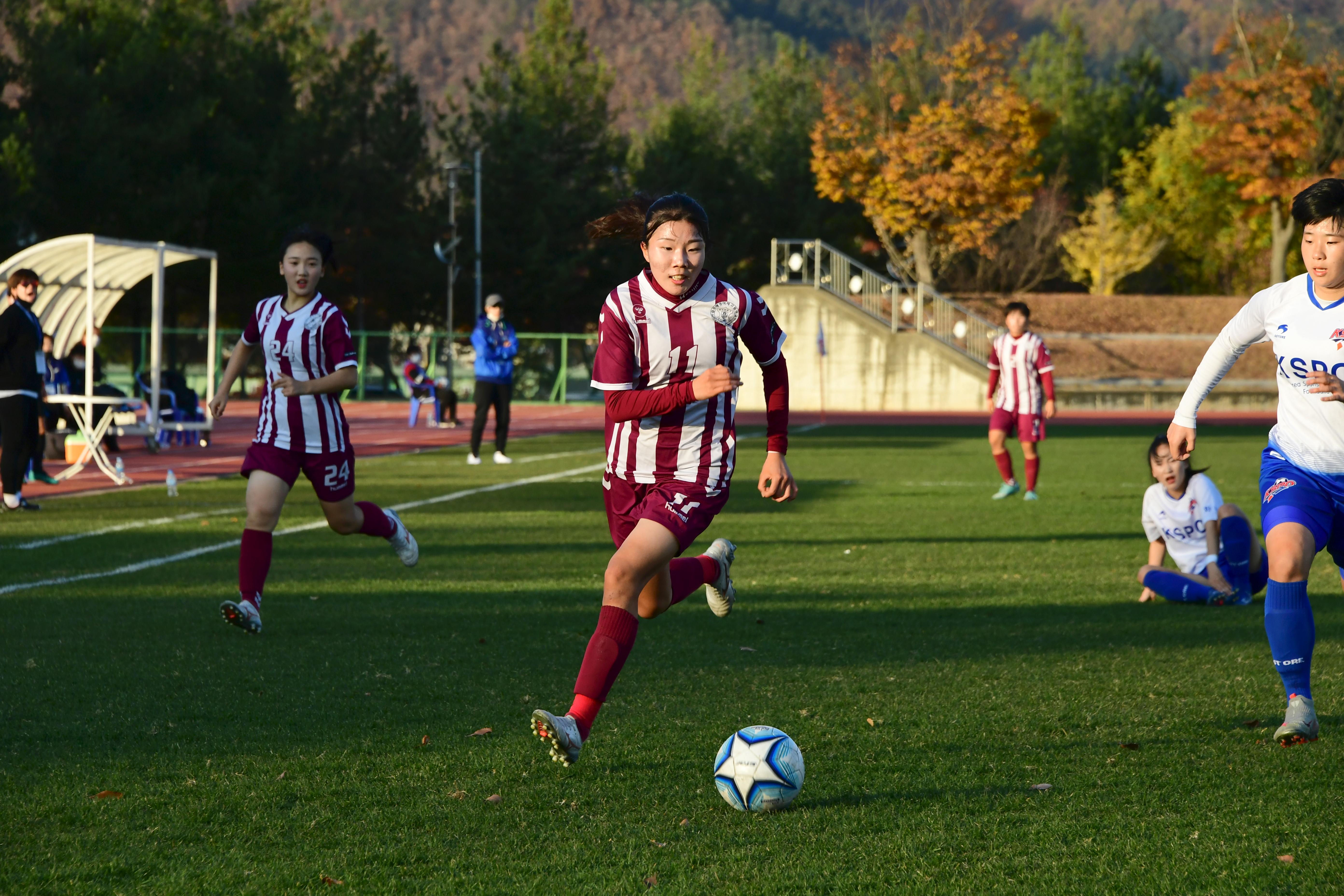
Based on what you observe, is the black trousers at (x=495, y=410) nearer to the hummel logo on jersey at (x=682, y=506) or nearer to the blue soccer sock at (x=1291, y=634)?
the hummel logo on jersey at (x=682, y=506)

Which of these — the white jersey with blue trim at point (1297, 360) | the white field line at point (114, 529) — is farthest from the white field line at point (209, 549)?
the white jersey with blue trim at point (1297, 360)

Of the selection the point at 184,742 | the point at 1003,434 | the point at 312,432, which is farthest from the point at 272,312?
the point at 1003,434

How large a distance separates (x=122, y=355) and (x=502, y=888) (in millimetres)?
52514

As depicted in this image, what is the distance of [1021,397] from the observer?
14.4m

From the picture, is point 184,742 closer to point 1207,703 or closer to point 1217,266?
point 1207,703

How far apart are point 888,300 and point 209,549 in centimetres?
3234

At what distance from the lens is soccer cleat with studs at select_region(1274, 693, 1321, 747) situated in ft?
15.8

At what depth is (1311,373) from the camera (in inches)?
195

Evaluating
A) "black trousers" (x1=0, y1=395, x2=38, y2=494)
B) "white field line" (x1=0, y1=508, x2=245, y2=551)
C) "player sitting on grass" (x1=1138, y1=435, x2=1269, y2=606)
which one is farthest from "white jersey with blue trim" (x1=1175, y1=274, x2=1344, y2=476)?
"black trousers" (x1=0, y1=395, x2=38, y2=494)

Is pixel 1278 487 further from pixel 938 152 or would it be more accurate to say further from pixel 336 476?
pixel 938 152

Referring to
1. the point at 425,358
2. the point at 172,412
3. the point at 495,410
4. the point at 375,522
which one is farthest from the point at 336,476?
the point at 425,358

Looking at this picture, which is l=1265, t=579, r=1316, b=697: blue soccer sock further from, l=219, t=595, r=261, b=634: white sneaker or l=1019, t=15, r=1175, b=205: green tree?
l=1019, t=15, r=1175, b=205: green tree

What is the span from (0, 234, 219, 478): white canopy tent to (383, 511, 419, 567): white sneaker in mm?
8438

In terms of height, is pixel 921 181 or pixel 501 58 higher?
pixel 501 58
